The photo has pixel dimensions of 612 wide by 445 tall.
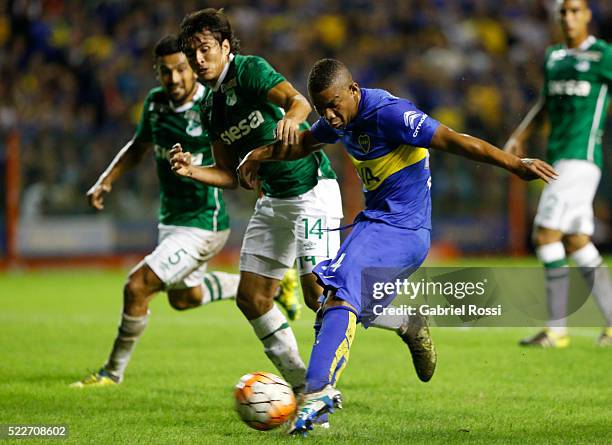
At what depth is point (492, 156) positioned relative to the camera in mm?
5238

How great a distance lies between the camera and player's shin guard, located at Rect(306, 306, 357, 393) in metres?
5.17

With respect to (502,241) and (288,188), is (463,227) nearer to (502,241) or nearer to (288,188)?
(502,241)

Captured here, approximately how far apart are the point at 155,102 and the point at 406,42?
13123 mm

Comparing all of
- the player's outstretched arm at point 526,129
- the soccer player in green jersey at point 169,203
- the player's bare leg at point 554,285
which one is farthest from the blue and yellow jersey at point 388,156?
the player's bare leg at point 554,285

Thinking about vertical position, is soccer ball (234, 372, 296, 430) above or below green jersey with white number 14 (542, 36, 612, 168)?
below

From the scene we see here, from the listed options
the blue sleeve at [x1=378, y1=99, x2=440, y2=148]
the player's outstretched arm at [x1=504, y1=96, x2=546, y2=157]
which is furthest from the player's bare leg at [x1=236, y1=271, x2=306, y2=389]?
the player's outstretched arm at [x1=504, y1=96, x2=546, y2=157]

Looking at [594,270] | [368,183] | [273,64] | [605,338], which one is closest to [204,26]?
[368,183]

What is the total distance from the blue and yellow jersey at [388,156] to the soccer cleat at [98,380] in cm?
255

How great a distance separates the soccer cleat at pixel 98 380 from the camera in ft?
24.2

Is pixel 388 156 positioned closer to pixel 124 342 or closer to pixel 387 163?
pixel 387 163

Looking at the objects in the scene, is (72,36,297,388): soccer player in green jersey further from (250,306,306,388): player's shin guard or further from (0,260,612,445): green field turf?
(250,306,306,388): player's shin guard

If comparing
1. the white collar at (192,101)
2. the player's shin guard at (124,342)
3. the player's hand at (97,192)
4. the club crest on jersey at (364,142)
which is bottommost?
the player's shin guard at (124,342)

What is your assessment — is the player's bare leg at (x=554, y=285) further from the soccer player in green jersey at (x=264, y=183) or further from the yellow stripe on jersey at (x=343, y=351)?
the yellow stripe on jersey at (x=343, y=351)

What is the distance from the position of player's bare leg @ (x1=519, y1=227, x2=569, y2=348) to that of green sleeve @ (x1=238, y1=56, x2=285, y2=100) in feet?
12.3
